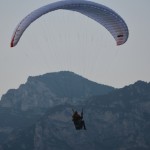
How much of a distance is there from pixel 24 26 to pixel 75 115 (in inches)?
387

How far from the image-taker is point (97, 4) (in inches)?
1725

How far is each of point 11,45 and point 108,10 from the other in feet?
32.3

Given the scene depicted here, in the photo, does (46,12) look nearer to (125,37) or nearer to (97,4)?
(97,4)

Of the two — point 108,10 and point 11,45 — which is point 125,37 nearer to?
point 108,10

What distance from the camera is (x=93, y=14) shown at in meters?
46.0

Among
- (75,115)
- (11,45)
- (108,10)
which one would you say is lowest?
(75,115)

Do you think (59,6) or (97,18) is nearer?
(59,6)

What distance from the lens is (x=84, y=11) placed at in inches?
1817

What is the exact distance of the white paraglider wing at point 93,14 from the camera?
4341cm

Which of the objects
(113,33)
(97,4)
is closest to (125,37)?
(113,33)

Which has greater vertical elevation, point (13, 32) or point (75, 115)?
point (13, 32)

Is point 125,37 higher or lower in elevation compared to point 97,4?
lower

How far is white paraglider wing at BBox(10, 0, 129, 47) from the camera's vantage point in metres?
43.4

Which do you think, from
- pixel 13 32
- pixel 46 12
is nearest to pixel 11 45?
pixel 13 32
